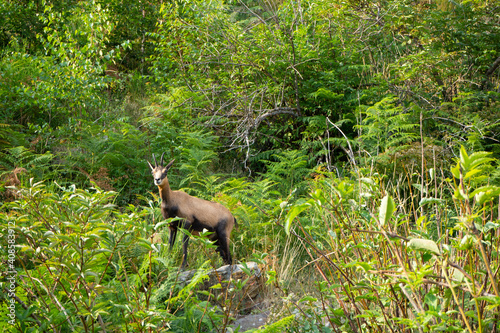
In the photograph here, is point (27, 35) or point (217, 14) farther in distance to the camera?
point (27, 35)

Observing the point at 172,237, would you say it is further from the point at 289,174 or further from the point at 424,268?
the point at 424,268

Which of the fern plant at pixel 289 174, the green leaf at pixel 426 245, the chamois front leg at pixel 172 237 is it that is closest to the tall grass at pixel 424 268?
the green leaf at pixel 426 245

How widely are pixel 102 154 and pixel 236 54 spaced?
3.02m

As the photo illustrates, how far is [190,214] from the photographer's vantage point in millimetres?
4293

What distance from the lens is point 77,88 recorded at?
273 inches

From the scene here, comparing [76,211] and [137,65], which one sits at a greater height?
[76,211]

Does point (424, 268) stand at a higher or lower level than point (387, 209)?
lower

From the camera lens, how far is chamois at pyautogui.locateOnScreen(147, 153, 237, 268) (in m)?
4.20

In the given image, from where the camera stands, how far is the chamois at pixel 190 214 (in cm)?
420

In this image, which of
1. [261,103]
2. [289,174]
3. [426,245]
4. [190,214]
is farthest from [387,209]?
[261,103]

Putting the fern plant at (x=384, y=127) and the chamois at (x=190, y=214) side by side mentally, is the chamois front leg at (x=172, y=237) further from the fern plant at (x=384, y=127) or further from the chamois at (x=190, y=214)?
the fern plant at (x=384, y=127)

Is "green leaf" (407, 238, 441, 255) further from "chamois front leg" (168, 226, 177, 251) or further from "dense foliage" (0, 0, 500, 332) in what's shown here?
"dense foliage" (0, 0, 500, 332)

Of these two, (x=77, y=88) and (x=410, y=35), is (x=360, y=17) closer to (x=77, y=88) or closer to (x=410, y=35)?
(x=410, y=35)

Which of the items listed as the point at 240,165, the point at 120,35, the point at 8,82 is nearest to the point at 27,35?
the point at 120,35
